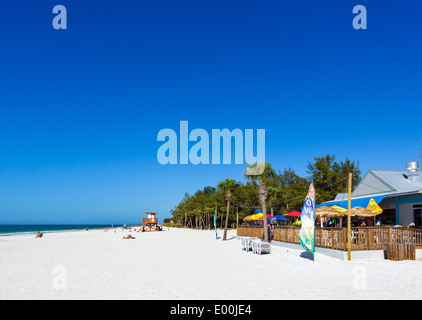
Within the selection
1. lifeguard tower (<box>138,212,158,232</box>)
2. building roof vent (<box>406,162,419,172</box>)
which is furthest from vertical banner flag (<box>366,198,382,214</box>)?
lifeguard tower (<box>138,212,158,232</box>)

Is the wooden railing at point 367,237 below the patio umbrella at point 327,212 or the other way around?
below

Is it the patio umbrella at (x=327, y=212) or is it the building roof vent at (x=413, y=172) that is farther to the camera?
the building roof vent at (x=413, y=172)

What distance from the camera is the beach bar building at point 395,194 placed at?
20.9 metres

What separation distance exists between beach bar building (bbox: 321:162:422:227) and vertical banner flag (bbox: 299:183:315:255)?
23.8ft

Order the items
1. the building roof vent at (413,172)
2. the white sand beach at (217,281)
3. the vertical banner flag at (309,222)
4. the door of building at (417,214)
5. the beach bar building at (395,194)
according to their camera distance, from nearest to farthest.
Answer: the white sand beach at (217,281)
the vertical banner flag at (309,222)
the door of building at (417,214)
the beach bar building at (395,194)
the building roof vent at (413,172)

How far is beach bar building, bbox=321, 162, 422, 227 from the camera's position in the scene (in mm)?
20922

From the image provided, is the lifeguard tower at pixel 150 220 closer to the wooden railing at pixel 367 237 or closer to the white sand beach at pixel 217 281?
the wooden railing at pixel 367 237

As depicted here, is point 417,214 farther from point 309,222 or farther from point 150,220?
point 150,220

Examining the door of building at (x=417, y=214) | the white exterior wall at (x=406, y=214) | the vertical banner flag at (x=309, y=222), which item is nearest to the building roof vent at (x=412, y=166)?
the white exterior wall at (x=406, y=214)

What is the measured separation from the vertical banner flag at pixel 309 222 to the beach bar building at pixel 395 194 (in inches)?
286

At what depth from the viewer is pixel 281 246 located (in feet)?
72.8

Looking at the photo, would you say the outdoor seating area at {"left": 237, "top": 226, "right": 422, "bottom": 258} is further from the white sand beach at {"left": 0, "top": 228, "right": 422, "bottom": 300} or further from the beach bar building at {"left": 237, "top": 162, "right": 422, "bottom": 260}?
the white sand beach at {"left": 0, "top": 228, "right": 422, "bottom": 300}

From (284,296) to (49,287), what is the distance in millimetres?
6186

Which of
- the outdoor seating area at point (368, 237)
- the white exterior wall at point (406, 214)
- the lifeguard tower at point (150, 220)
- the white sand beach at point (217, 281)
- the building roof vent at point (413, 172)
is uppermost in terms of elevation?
the building roof vent at point (413, 172)
